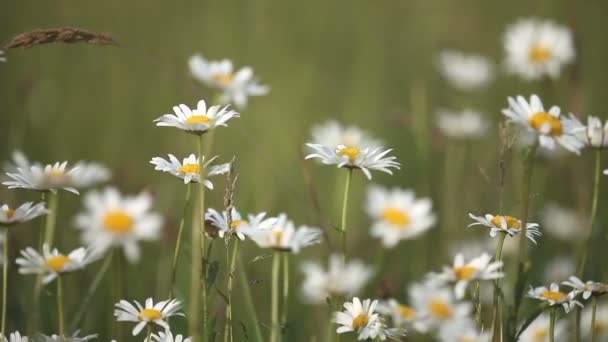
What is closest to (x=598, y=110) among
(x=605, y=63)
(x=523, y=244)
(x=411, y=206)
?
(x=605, y=63)

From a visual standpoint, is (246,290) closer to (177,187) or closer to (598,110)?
(177,187)

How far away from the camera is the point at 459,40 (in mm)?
5020

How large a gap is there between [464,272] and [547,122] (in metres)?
0.44

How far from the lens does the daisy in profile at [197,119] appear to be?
5.09 ft

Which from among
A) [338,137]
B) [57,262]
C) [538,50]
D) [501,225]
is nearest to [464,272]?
[501,225]

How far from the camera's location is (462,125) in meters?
3.90

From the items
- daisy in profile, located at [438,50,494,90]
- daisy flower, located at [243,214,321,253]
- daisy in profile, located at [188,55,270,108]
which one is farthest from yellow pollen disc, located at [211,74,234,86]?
daisy in profile, located at [438,50,494,90]

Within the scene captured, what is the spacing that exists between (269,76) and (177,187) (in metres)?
1.46

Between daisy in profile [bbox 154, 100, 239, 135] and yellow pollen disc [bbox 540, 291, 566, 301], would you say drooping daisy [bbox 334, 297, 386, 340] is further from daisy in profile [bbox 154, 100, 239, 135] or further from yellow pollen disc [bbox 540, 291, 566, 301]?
daisy in profile [bbox 154, 100, 239, 135]

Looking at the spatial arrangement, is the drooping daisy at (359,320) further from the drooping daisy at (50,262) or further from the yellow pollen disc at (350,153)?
the drooping daisy at (50,262)

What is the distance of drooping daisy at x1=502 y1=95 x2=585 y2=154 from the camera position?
163cm

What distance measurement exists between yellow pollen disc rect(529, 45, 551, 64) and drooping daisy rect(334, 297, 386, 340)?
8.29 ft

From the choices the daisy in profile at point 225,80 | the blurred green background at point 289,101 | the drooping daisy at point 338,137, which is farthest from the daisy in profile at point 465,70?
the daisy in profile at point 225,80

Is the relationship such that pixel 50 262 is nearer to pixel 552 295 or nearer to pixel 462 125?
pixel 552 295
